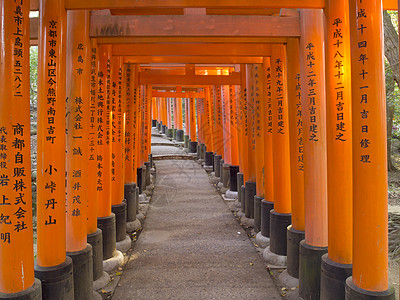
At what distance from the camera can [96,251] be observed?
4.02 m

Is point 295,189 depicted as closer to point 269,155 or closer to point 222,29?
point 269,155

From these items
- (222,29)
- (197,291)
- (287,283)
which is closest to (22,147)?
(222,29)

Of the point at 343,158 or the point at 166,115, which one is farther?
the point at 166,115

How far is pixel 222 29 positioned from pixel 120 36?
3.44ft

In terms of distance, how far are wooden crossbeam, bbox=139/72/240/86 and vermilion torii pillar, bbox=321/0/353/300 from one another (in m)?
4.75

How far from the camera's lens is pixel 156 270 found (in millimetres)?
4484

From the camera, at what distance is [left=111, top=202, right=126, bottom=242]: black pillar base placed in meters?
5.30

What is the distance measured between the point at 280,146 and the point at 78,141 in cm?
251

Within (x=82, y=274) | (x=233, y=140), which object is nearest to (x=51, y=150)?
(x=82, y=274)

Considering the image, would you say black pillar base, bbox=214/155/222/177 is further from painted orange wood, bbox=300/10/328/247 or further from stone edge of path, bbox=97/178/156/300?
painted orange wood, bbox=300/10/328/247

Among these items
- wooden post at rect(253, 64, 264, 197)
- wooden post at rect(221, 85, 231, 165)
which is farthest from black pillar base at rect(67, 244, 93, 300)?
wooden post at rect(221, 85, 231, 165)

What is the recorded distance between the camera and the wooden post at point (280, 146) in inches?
181

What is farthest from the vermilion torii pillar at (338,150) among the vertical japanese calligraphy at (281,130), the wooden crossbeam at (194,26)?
the vertical japanese calligraphy at (281,130)

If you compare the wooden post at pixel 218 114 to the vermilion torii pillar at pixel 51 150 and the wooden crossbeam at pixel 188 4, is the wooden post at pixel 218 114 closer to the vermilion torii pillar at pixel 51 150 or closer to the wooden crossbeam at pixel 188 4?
the wooden crossbeam at pixel 188 4
